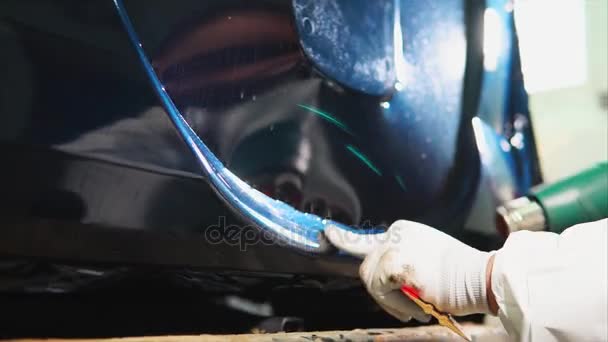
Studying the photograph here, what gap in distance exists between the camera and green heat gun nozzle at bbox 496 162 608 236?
2.81ft

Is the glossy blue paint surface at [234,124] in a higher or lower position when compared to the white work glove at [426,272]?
higher

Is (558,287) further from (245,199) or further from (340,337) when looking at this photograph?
(245,199)

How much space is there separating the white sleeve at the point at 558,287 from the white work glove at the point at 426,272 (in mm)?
45

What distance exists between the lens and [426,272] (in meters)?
0.57

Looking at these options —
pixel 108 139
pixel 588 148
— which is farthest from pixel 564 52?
pixel 108 139

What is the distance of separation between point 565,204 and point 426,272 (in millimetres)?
472

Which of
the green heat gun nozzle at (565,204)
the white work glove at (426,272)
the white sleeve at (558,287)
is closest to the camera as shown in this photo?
the white sleeve at (558,287)

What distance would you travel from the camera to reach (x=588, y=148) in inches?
50.2

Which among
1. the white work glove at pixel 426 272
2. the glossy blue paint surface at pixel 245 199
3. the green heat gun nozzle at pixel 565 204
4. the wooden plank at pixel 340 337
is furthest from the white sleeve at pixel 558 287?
the green heat gun nozzle at pixel 565 204

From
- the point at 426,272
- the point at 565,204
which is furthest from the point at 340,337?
the point at 565,204

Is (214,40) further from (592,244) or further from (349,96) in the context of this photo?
(592,244)

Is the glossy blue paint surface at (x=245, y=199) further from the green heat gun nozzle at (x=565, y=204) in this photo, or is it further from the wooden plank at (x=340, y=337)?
the green heat gun nozzle at (x=565, y=204)

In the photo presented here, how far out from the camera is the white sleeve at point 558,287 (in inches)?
17.6

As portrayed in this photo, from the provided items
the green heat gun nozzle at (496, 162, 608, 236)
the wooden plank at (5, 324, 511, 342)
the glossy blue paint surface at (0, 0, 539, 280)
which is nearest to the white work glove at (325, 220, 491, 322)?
the wooden plank at (5, 324, 511, 342)
